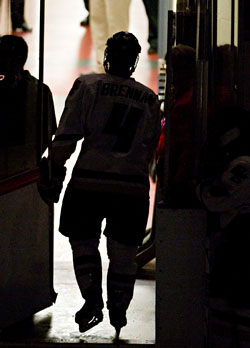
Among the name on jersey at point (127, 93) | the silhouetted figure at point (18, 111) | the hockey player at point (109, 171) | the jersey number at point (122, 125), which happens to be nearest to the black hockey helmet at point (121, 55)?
the hockey player at point (109, 171)

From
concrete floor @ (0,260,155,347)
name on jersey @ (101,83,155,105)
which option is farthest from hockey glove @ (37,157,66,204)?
concrete floor @ (0,260,155,347)

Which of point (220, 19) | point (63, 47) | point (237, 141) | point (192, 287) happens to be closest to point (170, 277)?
point (192, 287)

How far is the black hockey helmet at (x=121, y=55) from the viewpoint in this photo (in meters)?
5.89

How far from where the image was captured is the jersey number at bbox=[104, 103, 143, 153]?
5.83 m

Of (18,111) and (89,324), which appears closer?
(89,324)

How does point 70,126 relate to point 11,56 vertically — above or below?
below

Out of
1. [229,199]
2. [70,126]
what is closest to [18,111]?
[70,126]

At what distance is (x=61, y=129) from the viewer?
5793 millimetres

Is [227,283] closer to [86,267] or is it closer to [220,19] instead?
[86,267]

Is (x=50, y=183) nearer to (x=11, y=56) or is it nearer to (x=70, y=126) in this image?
(x=70, y=126)

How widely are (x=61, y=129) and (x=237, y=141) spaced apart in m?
1.14

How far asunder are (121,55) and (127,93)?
223mm

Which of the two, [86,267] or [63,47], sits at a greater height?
[63,47]

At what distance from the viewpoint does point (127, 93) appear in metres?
5.85
